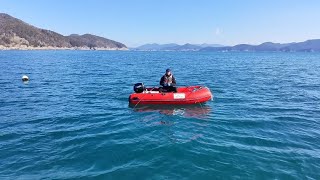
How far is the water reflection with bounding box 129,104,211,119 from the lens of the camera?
16.2 meters

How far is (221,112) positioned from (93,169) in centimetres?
951

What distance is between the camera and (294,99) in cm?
2086

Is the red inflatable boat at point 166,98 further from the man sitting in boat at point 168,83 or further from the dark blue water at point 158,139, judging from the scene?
the man sitting in boat at point 168,83

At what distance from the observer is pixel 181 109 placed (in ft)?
56.6

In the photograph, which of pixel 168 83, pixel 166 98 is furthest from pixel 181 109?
pixel 168 83

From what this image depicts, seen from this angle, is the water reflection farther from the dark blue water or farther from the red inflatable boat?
the red inflatable boat

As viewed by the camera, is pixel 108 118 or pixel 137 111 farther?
pixel 137 111

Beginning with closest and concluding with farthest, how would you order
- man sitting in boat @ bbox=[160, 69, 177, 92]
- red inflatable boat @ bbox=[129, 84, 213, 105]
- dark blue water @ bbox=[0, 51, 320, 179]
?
dark blue water @ bbox=[0, 51, 320, 179]
red inflatable boat @ bbox=[129, 84, 213, 105]
man sitting in boat @ bbox=[160, 69, 177, 92]

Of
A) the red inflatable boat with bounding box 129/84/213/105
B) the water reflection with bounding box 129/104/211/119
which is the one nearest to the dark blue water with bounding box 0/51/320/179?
the water reflection with bounding box 129/104/211/119

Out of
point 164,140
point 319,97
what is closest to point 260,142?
point 164,140

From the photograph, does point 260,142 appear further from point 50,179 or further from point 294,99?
point 294,99

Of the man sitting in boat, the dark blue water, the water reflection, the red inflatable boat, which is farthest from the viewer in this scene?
the man sitting in boat

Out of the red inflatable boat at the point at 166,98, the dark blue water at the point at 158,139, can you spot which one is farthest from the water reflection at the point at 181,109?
the red inflatable boat at the point at 166,98

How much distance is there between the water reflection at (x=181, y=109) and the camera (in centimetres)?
1623
